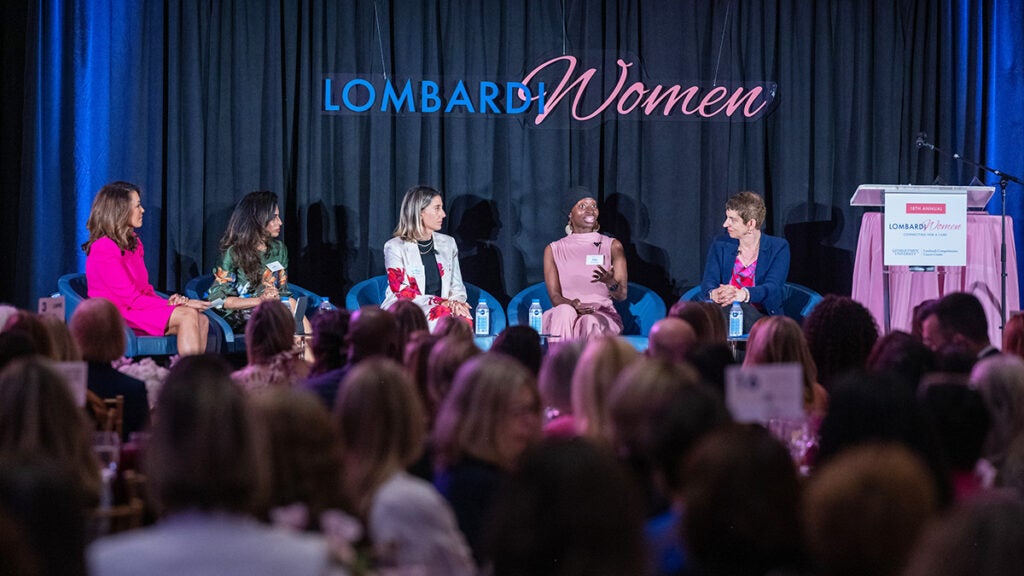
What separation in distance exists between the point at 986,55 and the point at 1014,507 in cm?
883

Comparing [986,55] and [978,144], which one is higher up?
[986,55]

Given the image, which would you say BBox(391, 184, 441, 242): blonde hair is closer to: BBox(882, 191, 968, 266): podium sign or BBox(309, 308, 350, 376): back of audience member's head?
BBox(882, 191, 968, 266): podium sign

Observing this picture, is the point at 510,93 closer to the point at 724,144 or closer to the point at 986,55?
the point at 724,144

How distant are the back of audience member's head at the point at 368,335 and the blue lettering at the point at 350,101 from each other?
484cm

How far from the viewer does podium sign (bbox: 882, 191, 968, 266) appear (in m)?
8.03

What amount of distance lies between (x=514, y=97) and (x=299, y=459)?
700 centimetres

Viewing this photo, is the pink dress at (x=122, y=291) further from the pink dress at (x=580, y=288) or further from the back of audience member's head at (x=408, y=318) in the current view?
the back of audience member's head at (x=408, y=318)

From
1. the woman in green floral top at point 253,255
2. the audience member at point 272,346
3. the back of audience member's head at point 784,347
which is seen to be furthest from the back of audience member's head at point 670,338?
the woman in green floral top at point 253,255

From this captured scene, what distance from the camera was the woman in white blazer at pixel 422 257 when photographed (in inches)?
323

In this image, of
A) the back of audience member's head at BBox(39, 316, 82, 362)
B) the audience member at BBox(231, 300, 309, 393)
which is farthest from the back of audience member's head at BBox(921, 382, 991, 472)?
the back of audience member's head at BBox(39, 316, 82, 362)

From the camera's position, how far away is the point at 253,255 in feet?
26.0

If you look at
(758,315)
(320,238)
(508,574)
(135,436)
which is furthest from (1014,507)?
(320,238)

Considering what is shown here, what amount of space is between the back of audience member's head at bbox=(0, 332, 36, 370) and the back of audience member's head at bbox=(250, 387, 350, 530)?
1.79 metres

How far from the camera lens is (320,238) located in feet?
29.2
